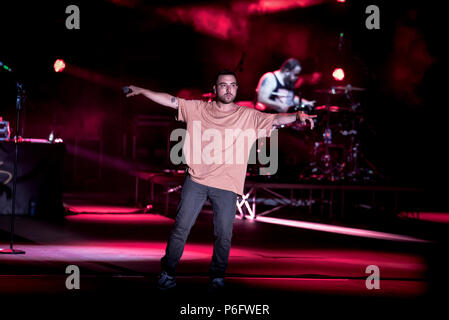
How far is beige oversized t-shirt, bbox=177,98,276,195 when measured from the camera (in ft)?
17.5

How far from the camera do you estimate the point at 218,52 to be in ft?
58.0

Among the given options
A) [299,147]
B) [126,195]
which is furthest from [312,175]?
[126,195]

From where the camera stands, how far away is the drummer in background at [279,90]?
13758 mm

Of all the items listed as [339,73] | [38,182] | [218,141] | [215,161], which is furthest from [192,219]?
[339,73]

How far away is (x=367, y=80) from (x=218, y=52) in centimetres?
450

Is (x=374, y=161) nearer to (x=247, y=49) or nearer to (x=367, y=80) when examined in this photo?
(x=367, y=80)

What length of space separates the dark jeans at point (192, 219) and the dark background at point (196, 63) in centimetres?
948

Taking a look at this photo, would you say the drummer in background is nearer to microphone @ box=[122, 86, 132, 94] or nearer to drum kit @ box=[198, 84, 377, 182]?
drum kit @ box=[198, 84, 377, 182]

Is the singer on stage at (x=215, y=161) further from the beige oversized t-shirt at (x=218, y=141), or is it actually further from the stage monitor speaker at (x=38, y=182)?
the stage monitor speaker at (x=38, y=182)

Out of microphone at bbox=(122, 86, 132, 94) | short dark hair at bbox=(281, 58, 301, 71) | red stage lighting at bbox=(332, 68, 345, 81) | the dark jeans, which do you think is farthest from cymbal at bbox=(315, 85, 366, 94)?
microphone at bbox=(122, 86, 132, 94)

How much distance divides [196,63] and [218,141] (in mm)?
12586

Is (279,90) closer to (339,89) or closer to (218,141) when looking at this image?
(339,89)

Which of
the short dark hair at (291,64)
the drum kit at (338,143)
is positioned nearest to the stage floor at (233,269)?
the drum kit at (338,143)
